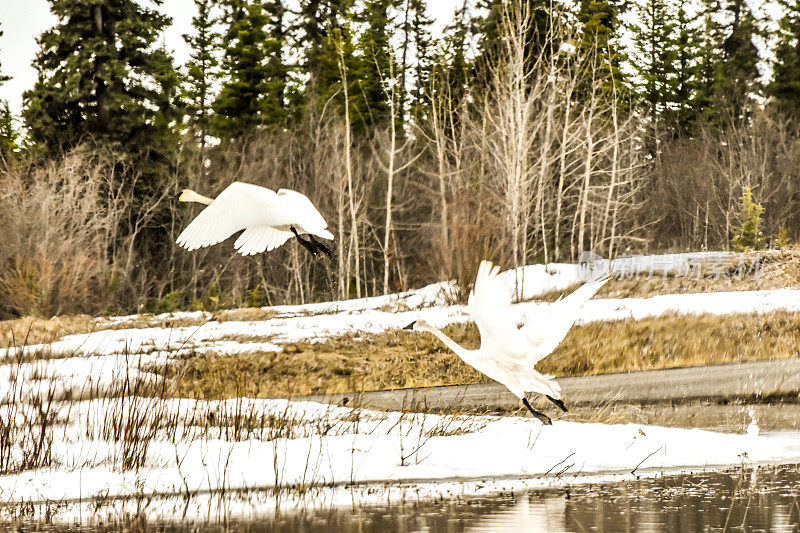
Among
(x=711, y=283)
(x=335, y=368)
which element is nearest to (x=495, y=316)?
(x=335, y=368)

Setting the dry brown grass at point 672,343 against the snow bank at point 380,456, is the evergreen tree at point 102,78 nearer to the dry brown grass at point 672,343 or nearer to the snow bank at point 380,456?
the dry brown grass at point 672,343

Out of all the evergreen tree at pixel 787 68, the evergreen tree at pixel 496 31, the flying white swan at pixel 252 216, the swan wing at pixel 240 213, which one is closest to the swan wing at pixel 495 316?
the flying white swan at pixel 252 216

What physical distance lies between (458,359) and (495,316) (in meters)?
9.63

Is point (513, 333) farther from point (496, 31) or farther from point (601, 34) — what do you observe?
point (601, 34)

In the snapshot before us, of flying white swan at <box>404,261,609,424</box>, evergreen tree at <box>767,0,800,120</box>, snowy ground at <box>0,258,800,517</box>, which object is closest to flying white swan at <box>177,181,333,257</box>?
snowy ground at <box>0,258,800,517</box>

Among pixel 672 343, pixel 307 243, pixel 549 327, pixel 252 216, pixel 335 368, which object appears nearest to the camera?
pixel 549 327

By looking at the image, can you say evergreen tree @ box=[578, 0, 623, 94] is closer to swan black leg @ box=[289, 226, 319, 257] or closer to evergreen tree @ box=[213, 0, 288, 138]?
evergreen tree @ box=[213, 0, 288, 138]

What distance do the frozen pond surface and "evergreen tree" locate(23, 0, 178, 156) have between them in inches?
1016

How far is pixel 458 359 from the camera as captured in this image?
662 inches

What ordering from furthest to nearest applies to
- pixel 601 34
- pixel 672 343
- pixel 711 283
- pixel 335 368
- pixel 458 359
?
pixel 601 34, pixel 711 283, pixel 672 343, pixel 458 359, pixel 335 368

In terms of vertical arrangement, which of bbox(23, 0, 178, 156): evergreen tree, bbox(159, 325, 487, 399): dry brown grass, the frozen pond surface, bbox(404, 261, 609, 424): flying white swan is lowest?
the frozen pond surface

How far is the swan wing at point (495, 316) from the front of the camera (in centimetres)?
709

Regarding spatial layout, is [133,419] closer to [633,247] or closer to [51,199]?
[51,199]

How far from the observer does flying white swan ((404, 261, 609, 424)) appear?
7.15 metres
